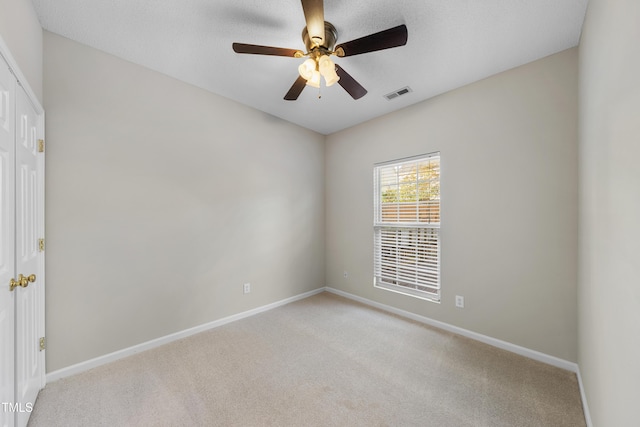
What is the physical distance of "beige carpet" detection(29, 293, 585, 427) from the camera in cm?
165

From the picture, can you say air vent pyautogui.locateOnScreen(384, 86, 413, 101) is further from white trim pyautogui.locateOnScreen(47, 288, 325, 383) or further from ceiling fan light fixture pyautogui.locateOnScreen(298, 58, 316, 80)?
white trim pyautogui.locateOnScreen(47, 288, 325, 383)

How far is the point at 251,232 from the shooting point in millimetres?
3322

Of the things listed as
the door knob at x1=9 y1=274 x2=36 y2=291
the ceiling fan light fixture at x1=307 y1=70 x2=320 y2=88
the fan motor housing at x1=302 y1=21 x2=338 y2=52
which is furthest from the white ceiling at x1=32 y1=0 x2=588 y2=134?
the door knob at x1=9 y1=274 x2=36 y2=291

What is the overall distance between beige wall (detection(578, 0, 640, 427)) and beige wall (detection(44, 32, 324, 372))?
310cm

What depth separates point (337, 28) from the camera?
1.90m

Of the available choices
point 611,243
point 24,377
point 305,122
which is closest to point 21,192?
point 24,377

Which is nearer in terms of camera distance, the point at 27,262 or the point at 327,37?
the point at 27,262

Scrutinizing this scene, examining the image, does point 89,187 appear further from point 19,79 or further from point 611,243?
point 611,243

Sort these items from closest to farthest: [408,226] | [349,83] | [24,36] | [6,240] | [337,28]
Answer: [6,240] < [24,36] < [337,28] < [349,83] < [408,226]

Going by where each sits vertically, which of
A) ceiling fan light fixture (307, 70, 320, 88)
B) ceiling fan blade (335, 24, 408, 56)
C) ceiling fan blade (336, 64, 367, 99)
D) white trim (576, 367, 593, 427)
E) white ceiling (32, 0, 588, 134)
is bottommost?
white trim (576, 367, 593, 427)

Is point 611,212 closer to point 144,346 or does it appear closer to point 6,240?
point 6,240

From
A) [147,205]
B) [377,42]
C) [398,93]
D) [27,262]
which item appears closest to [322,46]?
[377,42]

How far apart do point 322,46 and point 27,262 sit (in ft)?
8.03

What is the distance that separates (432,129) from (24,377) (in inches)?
159
